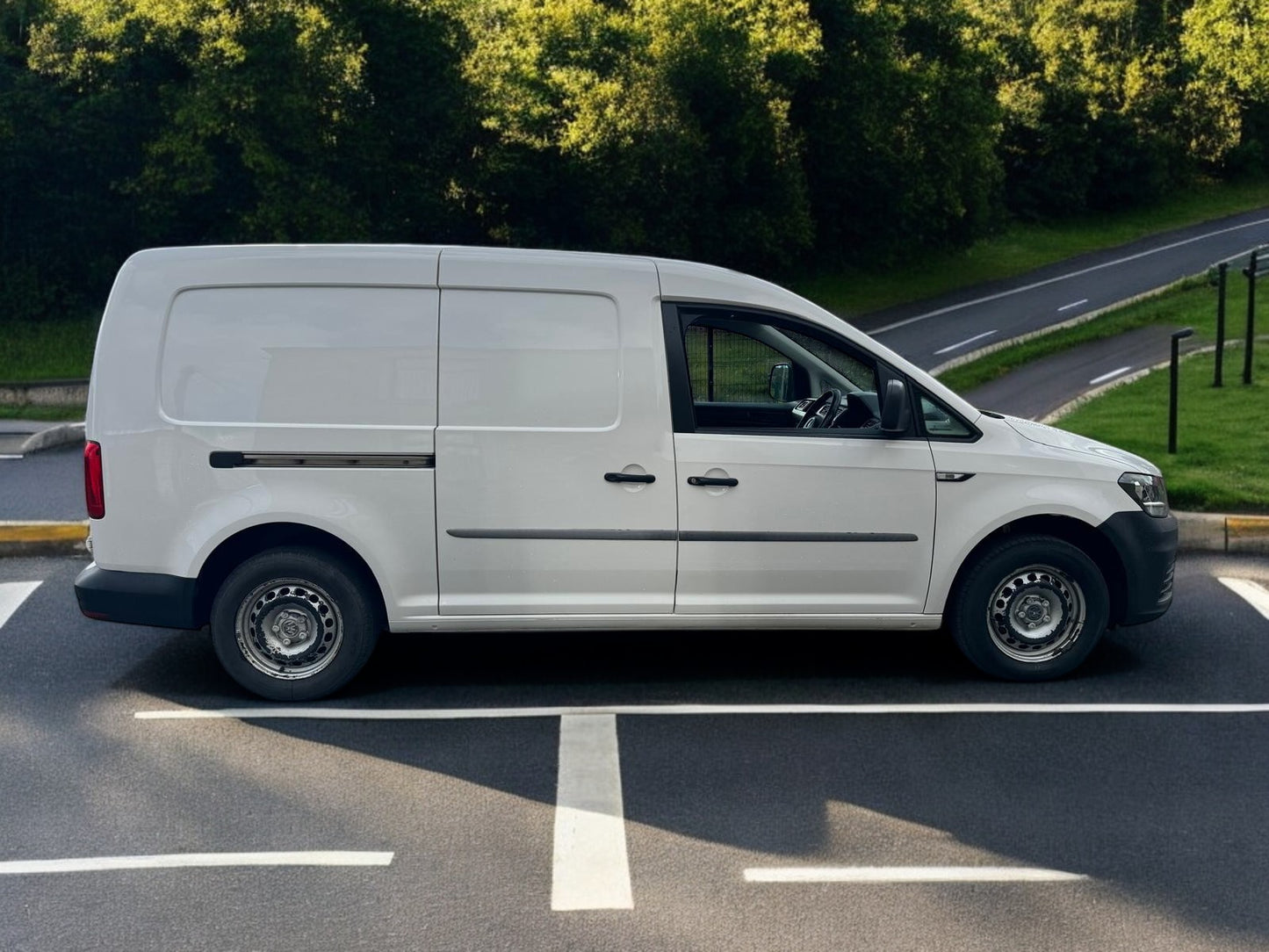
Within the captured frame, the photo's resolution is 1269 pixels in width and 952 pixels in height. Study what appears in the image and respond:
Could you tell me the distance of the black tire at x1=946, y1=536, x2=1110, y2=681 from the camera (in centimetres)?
723

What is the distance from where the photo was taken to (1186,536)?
10078mm

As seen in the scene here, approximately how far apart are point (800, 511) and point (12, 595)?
497cm

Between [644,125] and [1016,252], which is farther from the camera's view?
[1016,252]

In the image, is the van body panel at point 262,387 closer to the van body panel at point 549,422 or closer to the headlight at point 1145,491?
the van body panel at point 549,422

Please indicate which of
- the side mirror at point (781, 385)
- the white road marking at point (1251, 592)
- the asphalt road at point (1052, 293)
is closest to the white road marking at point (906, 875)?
the side mirror at point (781, 385)

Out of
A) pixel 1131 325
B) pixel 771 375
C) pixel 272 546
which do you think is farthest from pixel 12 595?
pixel 1131 325

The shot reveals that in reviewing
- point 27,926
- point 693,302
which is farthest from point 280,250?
point 27,926

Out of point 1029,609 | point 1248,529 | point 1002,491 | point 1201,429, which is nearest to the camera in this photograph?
point 1002,491

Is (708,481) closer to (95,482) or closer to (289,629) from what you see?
(289,629)

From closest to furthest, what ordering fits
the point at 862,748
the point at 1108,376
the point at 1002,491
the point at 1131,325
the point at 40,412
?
the point at 862,748 < the point at 1002,491 < the point at 40,412 < the point at 1108,376 < the point at 1131,325

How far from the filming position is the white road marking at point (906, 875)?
5.09 metres

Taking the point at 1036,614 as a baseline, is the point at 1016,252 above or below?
above

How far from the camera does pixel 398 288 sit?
6.91m

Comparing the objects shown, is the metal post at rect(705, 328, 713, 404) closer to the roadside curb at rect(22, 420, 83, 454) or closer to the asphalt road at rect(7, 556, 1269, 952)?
the asphalt road at rect(7, 556, 1269, 952)
